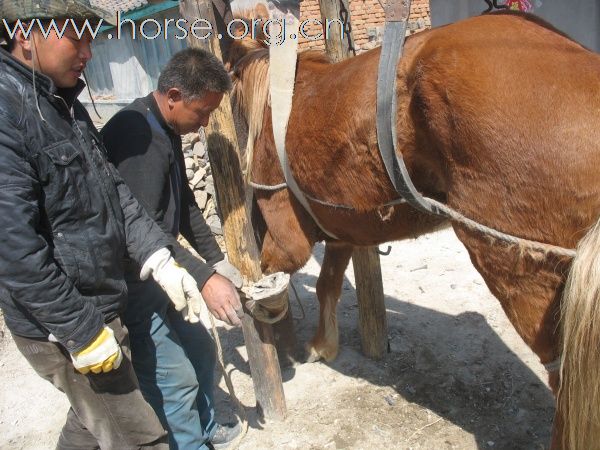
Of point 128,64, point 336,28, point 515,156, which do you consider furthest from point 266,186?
point 128,64

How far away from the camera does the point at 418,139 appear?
5.15 feet

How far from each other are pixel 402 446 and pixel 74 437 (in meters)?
1.58

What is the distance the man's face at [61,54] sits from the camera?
1480 millimetres

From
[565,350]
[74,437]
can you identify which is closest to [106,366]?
[74,437]

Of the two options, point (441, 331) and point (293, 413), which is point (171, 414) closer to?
point (293, 413)

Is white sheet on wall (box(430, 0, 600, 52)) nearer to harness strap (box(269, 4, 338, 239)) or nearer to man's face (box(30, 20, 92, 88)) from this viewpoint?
harness strap (box(269, 4, 338, 239))

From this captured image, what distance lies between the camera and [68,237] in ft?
5.05

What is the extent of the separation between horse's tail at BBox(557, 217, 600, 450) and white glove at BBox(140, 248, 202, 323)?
4.18 feet

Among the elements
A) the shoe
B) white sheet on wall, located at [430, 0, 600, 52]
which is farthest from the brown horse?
white sheet on wall, located at [430, 0, 600, 52]

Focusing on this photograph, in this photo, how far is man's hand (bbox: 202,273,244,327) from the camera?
1997 millimetres

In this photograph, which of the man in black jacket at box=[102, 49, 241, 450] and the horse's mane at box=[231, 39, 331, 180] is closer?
the man in black jacket at box=[102, 49, 241, 450]

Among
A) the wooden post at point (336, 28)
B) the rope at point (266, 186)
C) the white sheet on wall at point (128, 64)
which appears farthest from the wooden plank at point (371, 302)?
the white sheet on wall at point (128, 64)

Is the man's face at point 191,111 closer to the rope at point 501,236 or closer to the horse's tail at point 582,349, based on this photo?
the rope at point 501,236

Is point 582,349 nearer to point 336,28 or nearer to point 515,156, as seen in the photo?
point 515,156
